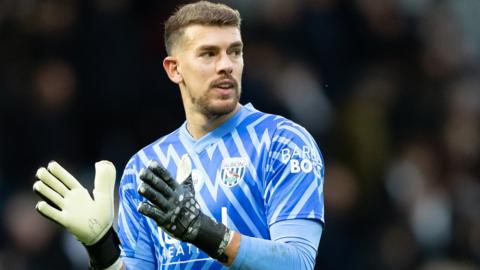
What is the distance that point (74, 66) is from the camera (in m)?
11.2

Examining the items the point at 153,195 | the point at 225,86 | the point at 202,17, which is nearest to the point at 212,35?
the point at 202,17

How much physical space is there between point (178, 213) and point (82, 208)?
693mm

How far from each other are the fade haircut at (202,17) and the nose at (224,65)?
0.20 m

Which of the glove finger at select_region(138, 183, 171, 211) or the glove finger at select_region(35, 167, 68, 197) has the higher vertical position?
the glove finger at select_region(35, 167, 68, 197)

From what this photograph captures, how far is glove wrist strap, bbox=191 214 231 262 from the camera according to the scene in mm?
5523

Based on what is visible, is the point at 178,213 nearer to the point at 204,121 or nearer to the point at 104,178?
the point at 104,178

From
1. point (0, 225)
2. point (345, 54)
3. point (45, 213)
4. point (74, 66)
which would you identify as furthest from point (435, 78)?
point (45, 213)

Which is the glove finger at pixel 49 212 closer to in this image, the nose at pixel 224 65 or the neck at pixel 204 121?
the neck at pixel 204 121

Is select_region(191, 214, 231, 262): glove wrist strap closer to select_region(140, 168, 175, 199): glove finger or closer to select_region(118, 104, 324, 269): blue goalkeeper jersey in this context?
select_region(140, 168, 175, 199): glove finger

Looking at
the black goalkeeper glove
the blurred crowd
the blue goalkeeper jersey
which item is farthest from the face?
the blurred crowd

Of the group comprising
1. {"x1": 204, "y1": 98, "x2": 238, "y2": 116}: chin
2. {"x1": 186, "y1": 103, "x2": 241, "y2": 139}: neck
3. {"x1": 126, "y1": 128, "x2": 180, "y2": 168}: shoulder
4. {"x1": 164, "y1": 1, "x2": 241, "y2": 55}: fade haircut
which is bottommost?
{"x1": 126, "y1": 128, "x2": 180, "y2": 168}: shoulder

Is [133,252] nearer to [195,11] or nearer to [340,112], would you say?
[195,11]

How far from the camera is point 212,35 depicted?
6.29 m

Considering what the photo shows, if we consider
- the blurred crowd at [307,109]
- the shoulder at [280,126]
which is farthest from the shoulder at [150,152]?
the blurred crowd at [307,109]
